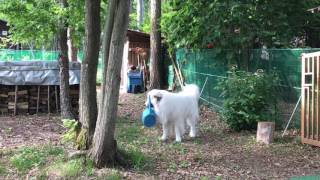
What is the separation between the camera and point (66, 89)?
43.3 ft

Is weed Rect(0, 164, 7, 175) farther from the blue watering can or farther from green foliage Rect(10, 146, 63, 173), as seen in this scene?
the blue watering can

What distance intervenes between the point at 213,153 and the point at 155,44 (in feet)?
37.7

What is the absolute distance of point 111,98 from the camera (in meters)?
7.27

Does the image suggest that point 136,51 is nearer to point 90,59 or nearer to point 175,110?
point 175,110

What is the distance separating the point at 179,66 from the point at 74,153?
445 inches

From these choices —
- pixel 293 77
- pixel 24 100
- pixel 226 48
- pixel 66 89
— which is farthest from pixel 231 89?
pixel 24 100

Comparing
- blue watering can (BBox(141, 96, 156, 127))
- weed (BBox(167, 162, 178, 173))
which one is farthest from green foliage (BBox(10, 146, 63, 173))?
weed (BBox(167, 162, 178, 173))

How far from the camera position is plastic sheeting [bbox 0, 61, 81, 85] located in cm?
1459

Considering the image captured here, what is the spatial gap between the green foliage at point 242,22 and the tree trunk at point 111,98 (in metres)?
6.42

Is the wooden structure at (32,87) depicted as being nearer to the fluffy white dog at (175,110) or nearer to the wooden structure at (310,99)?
the fluffy white dog at (175,110)

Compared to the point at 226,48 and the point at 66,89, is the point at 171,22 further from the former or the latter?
the point at 66,89

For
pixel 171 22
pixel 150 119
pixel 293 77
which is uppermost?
pixel 171 22

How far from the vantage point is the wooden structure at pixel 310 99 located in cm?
935

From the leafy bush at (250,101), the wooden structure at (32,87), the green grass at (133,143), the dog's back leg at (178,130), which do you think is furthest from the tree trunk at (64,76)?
the leafy bush at (250,101)
